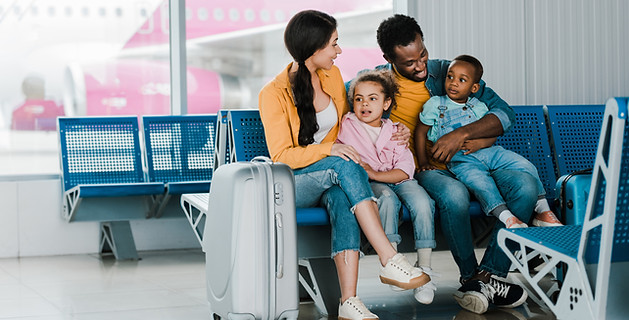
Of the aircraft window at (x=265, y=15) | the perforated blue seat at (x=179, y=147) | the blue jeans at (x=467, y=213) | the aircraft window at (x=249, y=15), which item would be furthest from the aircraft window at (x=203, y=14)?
the blue jeans at (x=467, y=213)

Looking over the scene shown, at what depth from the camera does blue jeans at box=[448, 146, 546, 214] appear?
3807 millimetres

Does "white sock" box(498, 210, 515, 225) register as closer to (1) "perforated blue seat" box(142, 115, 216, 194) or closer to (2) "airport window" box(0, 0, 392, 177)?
(1) "perforated blue seat" box(142, 115, 216, 194)

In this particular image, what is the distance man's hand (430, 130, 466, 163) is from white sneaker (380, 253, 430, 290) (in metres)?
0.79

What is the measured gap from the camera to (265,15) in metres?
7.29

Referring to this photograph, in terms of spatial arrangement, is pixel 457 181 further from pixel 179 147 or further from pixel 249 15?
pixel 249 15

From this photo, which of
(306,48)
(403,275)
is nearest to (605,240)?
(403,275)

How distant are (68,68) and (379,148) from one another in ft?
12.3

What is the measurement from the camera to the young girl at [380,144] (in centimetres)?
375

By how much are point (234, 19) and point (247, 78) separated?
0.53 m

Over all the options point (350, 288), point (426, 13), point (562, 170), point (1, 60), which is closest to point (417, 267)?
point (350, 288)

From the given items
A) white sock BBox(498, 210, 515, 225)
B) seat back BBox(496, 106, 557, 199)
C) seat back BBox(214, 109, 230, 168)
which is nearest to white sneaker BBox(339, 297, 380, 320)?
white sock BBox(498, 210, 515, 225)

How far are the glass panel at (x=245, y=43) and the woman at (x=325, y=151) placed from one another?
3.22m

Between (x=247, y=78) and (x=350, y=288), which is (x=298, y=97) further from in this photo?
(x=247, y=78)

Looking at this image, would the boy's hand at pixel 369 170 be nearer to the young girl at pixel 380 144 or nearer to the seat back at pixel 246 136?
the young girl at pixel 380 144
